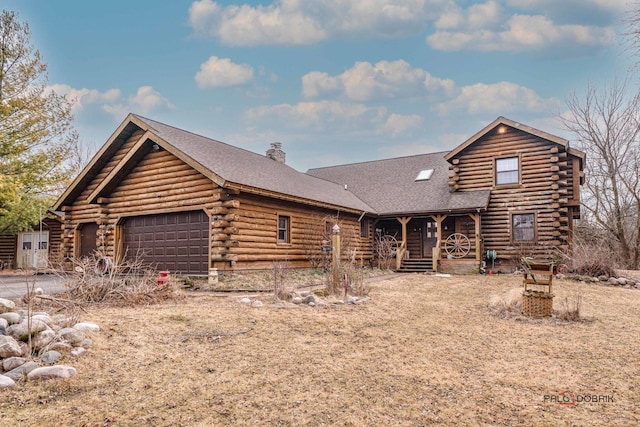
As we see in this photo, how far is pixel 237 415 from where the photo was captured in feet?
11.7

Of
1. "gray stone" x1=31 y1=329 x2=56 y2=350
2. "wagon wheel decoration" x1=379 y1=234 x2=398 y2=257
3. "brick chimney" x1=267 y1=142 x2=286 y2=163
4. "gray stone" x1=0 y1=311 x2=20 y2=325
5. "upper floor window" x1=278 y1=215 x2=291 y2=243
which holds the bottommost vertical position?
"gray stone" x1=31 y1=329 x2=56 y2=350

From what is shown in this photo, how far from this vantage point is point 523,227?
18406mm

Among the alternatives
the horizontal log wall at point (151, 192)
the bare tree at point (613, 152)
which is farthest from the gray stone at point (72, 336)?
the bare tree at point (613, 152)

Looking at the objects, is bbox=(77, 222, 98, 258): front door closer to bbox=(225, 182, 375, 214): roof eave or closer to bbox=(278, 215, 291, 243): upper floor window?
bbox=(278, 215, 291, 243): upper floor window

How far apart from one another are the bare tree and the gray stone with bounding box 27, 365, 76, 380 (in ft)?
88.2

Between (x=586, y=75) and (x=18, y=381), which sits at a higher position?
(x=586, y=75)

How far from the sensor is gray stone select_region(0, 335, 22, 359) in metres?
4.47

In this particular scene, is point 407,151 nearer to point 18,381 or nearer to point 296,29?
point 296,29

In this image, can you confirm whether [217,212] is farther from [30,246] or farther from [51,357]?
[30,246]

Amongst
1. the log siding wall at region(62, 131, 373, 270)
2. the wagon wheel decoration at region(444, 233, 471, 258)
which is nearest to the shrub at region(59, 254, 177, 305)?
the log siding wall at region(62, 131, 373, 270)

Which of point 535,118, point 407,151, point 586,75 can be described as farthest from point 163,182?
point 407,151

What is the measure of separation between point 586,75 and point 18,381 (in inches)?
1111

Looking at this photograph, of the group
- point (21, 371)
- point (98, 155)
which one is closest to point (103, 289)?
point (21, 371)

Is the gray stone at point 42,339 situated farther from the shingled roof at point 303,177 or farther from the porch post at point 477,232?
the porch post at point 477,232
